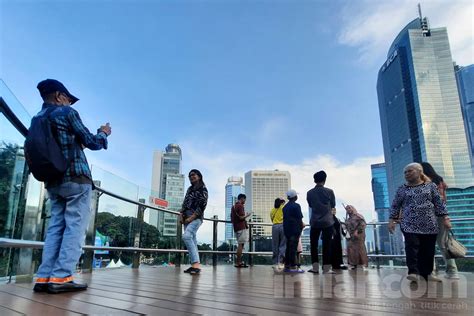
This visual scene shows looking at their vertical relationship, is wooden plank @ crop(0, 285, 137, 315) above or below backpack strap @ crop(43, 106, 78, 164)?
below

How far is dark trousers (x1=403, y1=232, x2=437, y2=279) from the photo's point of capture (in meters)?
3.76

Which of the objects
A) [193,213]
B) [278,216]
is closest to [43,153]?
[193,213]

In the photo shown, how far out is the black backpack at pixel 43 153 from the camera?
2.52 meters

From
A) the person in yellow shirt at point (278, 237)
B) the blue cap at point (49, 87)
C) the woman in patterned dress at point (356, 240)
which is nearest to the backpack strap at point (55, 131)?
the blue cap at point (49, 87)

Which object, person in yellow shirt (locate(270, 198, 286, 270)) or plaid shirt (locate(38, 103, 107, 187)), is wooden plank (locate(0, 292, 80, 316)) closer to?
plaid shirt (locate(38, 103, 107, 187))

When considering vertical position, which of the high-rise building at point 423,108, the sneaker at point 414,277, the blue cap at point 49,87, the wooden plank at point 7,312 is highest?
the high-rise building at point 423,108

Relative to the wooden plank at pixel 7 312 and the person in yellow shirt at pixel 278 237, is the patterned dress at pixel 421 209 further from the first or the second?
the wooden plank at pixel 7 312

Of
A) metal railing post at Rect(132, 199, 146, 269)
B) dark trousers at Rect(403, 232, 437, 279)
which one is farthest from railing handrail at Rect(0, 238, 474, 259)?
dark trousers at Rect(403, 232, 437, 279)

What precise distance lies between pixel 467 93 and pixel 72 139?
12801 centimetres

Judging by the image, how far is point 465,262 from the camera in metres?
6.45

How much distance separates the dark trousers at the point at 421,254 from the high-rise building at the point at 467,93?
4501 inches

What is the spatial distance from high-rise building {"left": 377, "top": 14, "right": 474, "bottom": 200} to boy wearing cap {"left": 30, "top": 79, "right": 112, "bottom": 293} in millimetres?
98170

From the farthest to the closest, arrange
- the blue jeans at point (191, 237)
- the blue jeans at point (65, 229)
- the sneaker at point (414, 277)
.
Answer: the blue jeans at point (191, 237), the sneaker at point (414, 277), the blue jeans at point (65, 229)

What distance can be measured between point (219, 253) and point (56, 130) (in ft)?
20.7
